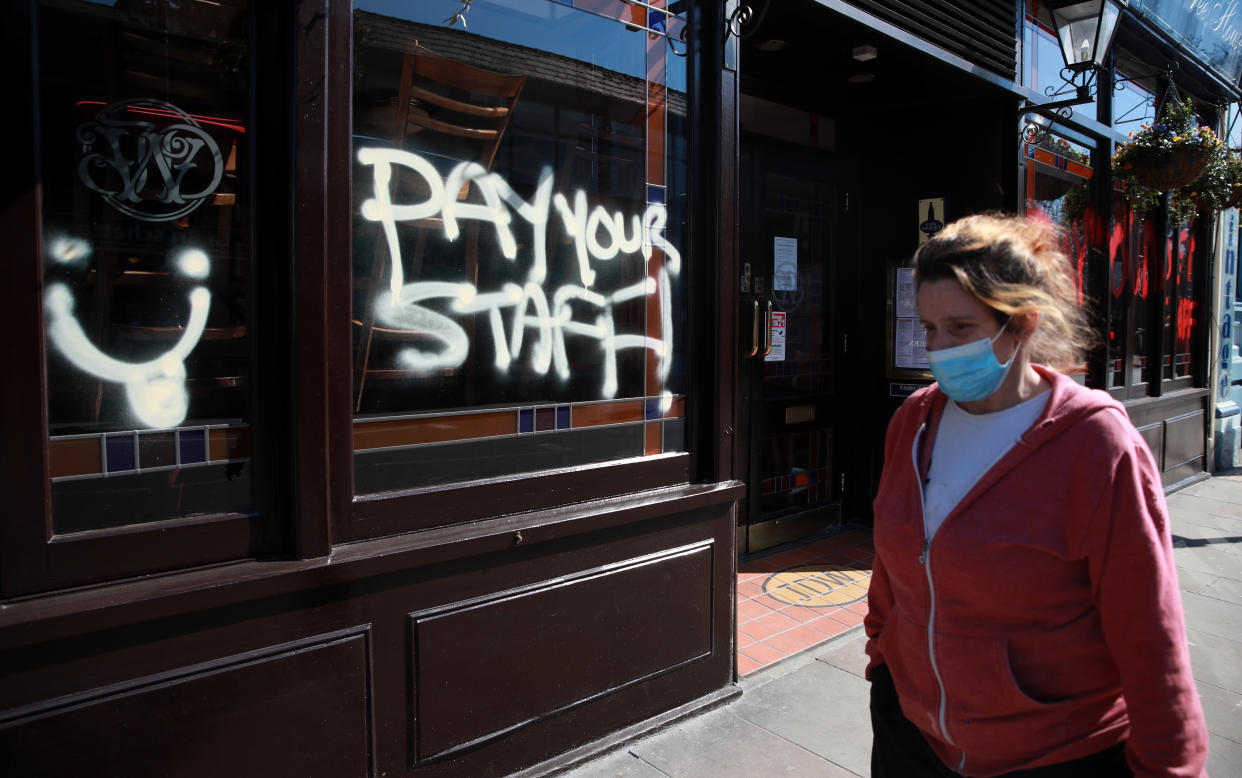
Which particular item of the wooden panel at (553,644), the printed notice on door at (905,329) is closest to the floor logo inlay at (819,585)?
the wooden panel at (553,644)

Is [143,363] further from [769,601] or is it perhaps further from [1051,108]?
[1051,108]

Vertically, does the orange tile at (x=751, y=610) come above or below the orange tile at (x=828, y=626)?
above

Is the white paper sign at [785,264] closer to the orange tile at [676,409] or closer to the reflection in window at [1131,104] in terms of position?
the orange tile at [676,409]

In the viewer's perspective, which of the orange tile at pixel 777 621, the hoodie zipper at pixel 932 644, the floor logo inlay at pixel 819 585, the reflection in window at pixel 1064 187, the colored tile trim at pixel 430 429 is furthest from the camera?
the reflection in window at pixel 1064 187

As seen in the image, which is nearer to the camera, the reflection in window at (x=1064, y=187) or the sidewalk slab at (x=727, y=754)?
the sidewalk slab at (x=727, y=754)

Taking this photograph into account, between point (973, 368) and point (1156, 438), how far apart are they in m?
7.34

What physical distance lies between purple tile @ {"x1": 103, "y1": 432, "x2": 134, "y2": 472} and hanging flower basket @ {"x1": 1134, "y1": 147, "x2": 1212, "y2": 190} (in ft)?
22.9

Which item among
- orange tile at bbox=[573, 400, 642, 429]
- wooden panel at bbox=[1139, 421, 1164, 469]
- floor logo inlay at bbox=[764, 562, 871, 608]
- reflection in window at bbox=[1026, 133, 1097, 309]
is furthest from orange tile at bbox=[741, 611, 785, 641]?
wooden panel at bbox=[1139, 421, 1164, 469]

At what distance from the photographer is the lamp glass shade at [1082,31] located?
4.86 metres

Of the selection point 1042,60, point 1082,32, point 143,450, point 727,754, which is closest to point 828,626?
point 727,754

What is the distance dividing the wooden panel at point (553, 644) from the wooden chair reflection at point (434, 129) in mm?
829

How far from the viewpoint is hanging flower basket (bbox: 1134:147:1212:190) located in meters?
5.96

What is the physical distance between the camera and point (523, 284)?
2.87 m

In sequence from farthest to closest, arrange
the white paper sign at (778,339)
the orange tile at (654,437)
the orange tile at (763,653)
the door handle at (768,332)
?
the white paper sign at (778,339), the door handle at (768,332), the orange tile at (763,653), the orange tile at (654,437)
